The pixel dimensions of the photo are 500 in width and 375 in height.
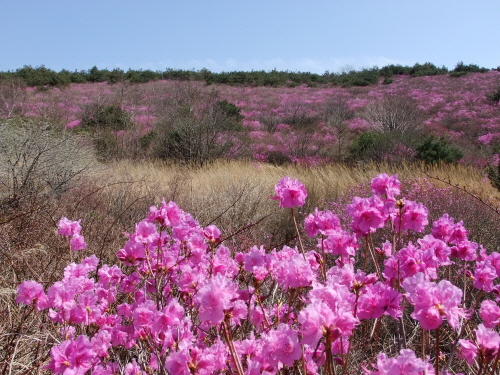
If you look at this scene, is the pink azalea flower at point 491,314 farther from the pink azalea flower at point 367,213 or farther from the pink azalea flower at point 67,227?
the pink azalea flower at point 67,227

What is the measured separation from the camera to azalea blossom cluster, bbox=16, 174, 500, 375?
3.59ft

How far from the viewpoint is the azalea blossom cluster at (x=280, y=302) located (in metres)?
1.10

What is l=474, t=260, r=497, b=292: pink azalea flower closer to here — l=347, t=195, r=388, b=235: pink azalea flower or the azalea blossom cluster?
the azalea blossom cluster

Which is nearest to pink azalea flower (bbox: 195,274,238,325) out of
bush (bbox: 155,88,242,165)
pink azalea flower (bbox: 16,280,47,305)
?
pink azalea flower (bbox: 16,280,47,305)

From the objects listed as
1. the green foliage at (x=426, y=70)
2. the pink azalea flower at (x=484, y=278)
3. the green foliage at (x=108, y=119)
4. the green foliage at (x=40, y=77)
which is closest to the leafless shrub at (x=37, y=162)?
the pink azalea flower at (x=484, y=278)

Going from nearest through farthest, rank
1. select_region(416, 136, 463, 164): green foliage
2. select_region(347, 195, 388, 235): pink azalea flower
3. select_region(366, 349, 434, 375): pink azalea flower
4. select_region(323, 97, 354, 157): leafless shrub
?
1. select_region(366, 349, 434, 375): pink azalea flower
2. select_region(347, 195, 388, 235): pink azalea flower
3. select_region(416, 136, 463, 164): green foliage
4. select_region(323, 97, 354, 157): leafless shrub

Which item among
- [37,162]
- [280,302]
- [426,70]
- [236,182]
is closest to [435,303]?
[280,302]

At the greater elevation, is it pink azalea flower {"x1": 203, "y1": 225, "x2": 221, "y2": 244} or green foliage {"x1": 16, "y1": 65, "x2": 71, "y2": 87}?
green foliage {"x1": 16, "y1": 65, "x2": 71, "y2": 87}

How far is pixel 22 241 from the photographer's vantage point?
4297 mm

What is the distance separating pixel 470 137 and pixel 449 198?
50.1 feet

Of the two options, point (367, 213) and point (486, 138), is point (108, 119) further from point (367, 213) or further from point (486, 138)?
point (367, 213)

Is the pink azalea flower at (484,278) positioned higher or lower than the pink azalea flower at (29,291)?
higher

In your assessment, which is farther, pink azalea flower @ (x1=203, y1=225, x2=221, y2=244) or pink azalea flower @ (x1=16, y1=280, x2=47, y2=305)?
pink azalea flower @ (x1=203, y1=225, x2=221, y2=244)

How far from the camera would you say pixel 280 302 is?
5.32 ft
